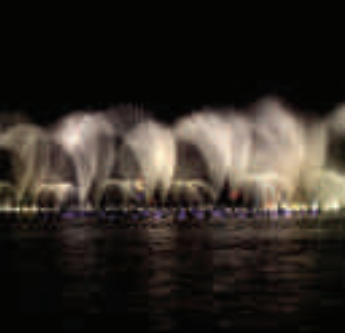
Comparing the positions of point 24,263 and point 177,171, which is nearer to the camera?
point 24,263

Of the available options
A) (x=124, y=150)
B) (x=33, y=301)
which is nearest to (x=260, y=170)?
(x=124, y=150)

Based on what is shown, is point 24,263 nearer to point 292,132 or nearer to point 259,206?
point 292,132

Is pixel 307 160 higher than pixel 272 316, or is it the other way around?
pixel 307 160

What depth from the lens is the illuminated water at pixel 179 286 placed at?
1187 centimetres

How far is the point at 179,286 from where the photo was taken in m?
15.8

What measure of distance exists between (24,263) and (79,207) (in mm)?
67900

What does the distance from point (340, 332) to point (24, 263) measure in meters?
12.8

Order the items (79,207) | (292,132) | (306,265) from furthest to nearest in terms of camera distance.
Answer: (79,207)
(292,132)
(306,265)

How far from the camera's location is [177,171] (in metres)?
88.4

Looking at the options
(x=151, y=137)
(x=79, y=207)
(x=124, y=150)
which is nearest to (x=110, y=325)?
(x=151, y=137)

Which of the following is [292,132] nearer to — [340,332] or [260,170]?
[260,170]

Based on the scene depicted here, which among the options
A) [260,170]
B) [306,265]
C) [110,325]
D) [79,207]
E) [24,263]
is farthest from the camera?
[79,207]

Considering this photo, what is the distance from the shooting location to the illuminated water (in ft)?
38.9

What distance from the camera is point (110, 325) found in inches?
450
